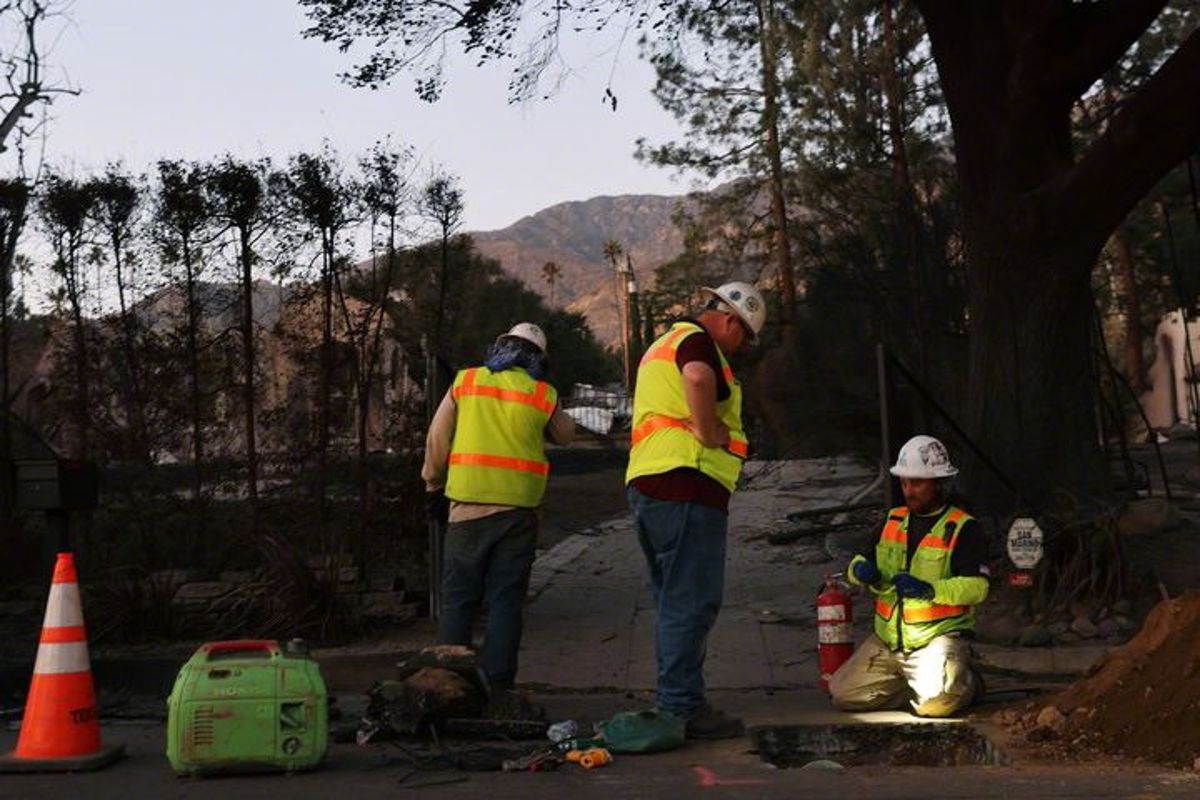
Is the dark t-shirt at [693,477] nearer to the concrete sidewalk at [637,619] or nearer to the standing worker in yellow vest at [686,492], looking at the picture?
the standing worker in yellow vest at [686,492]

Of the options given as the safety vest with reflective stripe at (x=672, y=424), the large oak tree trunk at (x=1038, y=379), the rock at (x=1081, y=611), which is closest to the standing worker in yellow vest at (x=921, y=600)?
the safety vest with reflective stripe at (x=672, y=424)

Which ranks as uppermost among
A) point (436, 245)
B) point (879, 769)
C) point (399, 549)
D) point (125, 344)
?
point (436, 245)

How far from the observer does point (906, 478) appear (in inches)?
277

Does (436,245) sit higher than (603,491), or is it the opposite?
(436,245)

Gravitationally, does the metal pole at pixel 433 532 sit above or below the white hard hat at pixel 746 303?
below

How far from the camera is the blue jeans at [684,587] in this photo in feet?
20.7

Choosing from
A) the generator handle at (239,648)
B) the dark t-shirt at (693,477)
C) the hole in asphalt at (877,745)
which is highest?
the dark t-shirt at (693,477)

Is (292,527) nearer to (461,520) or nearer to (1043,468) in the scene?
(461,520)

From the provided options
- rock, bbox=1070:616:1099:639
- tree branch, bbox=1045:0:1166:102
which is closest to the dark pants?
rock, bbox=1070:616:1099:639

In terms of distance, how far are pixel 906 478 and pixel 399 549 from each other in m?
4.22

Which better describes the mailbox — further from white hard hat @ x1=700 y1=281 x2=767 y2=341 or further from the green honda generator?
white hard hat @ x1=700 y1=281 x2=767 y2=341

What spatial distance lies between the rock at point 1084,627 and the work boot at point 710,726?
3.06 meters

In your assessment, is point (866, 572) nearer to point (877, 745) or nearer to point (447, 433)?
point (877, 745)

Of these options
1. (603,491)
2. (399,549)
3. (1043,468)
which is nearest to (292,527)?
(399,549)
